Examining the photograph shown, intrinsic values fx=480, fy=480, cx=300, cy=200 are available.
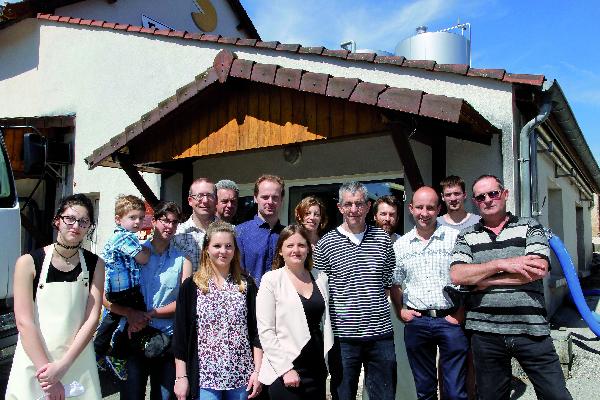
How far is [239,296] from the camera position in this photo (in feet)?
9.42

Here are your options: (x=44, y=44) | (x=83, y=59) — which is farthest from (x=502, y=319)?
(x=44, y=44)

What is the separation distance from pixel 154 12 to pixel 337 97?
9.85 metres

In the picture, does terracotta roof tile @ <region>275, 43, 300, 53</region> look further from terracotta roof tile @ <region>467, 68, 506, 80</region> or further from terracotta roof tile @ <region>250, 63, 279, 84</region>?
terracotta roof tile @ <region>467, 68, 506, 80</region>

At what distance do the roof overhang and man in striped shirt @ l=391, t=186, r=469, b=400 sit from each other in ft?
3.07

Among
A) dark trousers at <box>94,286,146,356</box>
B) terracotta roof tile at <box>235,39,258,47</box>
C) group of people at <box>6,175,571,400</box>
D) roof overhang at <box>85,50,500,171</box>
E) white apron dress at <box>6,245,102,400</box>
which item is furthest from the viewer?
terracotta roof tile at <box>235,39,258,47</box>

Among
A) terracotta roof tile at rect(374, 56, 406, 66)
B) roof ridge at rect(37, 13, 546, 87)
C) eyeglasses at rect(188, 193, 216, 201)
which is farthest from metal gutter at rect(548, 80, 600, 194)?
eyeglasses at rect(188, 193, 216, 201)

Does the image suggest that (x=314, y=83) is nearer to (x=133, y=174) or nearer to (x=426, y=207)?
(x=426, y=207)

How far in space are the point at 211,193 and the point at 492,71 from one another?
3234mm

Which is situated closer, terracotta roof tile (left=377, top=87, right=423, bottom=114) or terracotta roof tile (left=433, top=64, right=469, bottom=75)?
terracotta roof tile (left=377, top=87, right=423, bottom=114)

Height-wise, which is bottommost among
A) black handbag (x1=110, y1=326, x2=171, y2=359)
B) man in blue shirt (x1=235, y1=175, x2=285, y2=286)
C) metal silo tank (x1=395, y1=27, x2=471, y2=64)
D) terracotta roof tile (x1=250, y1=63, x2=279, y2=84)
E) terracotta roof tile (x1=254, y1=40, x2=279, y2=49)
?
black handbag (x1=110, y1=326, x2=171, y2=359)

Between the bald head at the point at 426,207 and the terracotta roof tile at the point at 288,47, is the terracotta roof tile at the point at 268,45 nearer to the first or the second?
the terracotta roof tile at the point at 288,47

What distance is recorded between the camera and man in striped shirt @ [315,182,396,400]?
314 centimetres

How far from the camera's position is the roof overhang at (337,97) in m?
4.02

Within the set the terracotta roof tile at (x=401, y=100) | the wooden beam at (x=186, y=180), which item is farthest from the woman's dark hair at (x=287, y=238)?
the wooden beam at (x=186, y=180)
